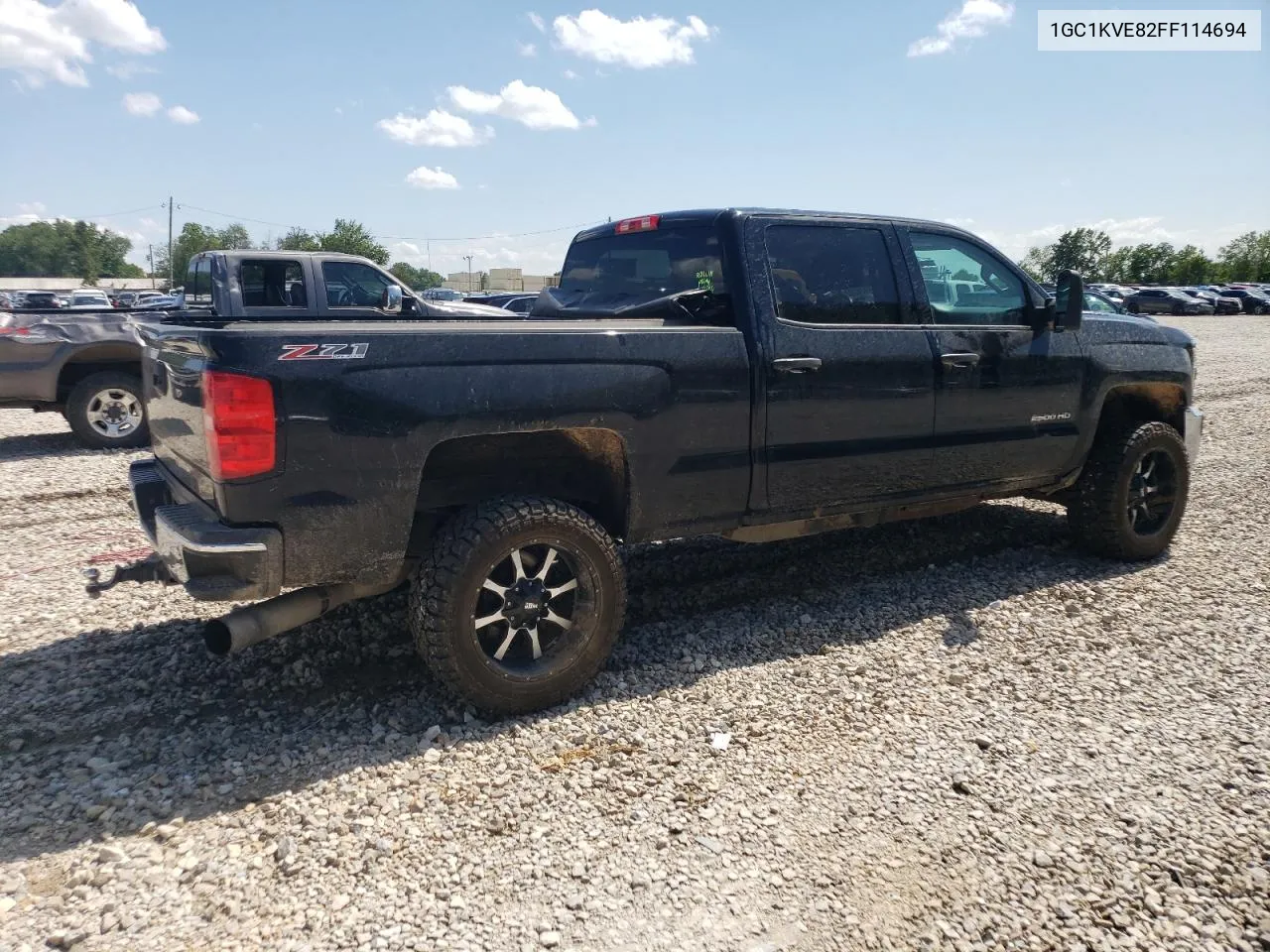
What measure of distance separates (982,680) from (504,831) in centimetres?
218

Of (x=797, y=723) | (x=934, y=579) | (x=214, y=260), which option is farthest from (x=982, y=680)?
(x=214, y=260)

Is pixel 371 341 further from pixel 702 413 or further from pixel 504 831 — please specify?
pixel 504 831

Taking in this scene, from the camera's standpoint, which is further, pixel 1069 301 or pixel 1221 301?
pixel 1221 301

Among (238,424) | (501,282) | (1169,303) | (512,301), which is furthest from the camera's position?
(501,282)

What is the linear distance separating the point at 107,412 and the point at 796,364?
803 centimetres

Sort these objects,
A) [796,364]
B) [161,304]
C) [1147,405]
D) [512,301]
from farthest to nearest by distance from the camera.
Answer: [512,301], [161,304], [1147,405], [796,364]

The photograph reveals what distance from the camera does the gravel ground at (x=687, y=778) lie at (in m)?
2.44

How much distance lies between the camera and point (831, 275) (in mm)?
4305

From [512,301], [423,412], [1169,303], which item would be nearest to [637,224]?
[423,412]

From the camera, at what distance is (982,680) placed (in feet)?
12.6

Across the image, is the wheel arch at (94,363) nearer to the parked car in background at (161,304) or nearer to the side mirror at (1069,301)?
the parked car in background at (161,304)

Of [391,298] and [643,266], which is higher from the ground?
[391,298]

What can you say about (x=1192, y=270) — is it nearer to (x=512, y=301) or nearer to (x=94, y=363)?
(x=512, y=301)

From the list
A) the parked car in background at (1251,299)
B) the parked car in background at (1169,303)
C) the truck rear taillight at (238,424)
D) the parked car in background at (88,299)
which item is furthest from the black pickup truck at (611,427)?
the parked car in background at (1251,299)
